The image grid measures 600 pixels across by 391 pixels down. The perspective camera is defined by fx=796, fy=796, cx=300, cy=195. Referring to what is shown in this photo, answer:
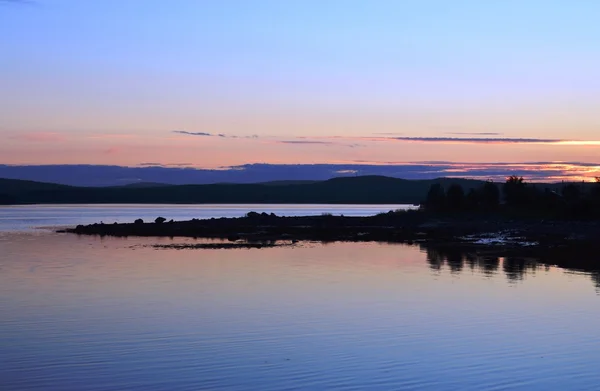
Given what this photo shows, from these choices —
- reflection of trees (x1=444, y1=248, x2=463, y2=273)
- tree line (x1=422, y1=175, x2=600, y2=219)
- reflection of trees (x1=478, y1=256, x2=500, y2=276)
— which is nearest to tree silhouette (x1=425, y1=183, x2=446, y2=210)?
tree line (x1=422, y1=175, x2=600, y2=219)

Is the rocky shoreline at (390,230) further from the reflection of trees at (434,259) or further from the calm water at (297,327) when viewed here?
the calm water at (297,327)

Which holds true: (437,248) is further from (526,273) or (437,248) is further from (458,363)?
(458,363)

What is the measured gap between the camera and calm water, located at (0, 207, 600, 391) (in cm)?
1404

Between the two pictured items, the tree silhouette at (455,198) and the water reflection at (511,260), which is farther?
the tree silhouette at (455,198)

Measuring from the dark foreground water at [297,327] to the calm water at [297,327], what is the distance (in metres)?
0.05

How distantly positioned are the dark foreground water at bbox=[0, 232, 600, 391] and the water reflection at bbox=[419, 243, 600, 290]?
1.14 feet

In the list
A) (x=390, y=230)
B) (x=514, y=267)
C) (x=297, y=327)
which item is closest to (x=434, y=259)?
(x=514, y=267)

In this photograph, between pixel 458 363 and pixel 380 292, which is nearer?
pixel 458 363

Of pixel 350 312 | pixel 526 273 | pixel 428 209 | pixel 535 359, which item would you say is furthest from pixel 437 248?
pixel 428 209

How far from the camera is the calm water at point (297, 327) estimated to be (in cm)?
1404

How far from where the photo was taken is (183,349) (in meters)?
16.3

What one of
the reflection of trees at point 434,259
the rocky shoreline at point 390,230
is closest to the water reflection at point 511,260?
the reflection of trees at point 434,259

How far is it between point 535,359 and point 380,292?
10555 mm

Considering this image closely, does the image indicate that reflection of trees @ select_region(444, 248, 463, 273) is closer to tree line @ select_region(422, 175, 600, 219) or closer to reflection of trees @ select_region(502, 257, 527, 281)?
reflection of trees @ select_region(502, 257, 527, 281)
